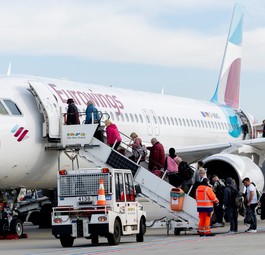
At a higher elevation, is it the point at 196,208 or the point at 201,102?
the point at 201,102

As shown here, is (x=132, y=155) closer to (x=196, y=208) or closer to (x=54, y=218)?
(x=196, y=208)

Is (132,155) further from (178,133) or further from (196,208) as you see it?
(178,133)

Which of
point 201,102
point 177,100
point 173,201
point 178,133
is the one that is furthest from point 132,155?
point 201,102

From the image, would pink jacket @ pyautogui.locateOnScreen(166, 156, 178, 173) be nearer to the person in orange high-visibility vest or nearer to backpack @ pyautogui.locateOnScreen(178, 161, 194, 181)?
backpack @ pyautogui.locateOnScreen(178, 161, 194, 181)

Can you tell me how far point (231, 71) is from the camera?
3916 cm

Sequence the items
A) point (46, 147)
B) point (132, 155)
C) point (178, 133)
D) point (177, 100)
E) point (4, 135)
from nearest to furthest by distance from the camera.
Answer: point (4, 135) → point (46, 147) → point (132, 155) → point (178, 133) → point (177, 100)

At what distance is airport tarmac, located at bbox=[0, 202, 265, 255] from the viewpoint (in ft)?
51.4

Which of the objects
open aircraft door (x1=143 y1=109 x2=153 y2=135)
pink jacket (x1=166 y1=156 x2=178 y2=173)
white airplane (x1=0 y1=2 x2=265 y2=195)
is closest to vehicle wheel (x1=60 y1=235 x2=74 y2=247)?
white airplane (x1=0 y1=2 x2=265 y2=195)

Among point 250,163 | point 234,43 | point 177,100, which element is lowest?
point 250,163

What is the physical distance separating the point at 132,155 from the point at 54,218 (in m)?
4.46

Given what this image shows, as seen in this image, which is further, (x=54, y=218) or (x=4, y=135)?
(x=4, y=135)

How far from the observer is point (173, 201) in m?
20.7

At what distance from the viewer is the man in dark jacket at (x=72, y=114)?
20709 millimetres

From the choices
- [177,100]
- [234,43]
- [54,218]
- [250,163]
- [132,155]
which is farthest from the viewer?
[234,43]
